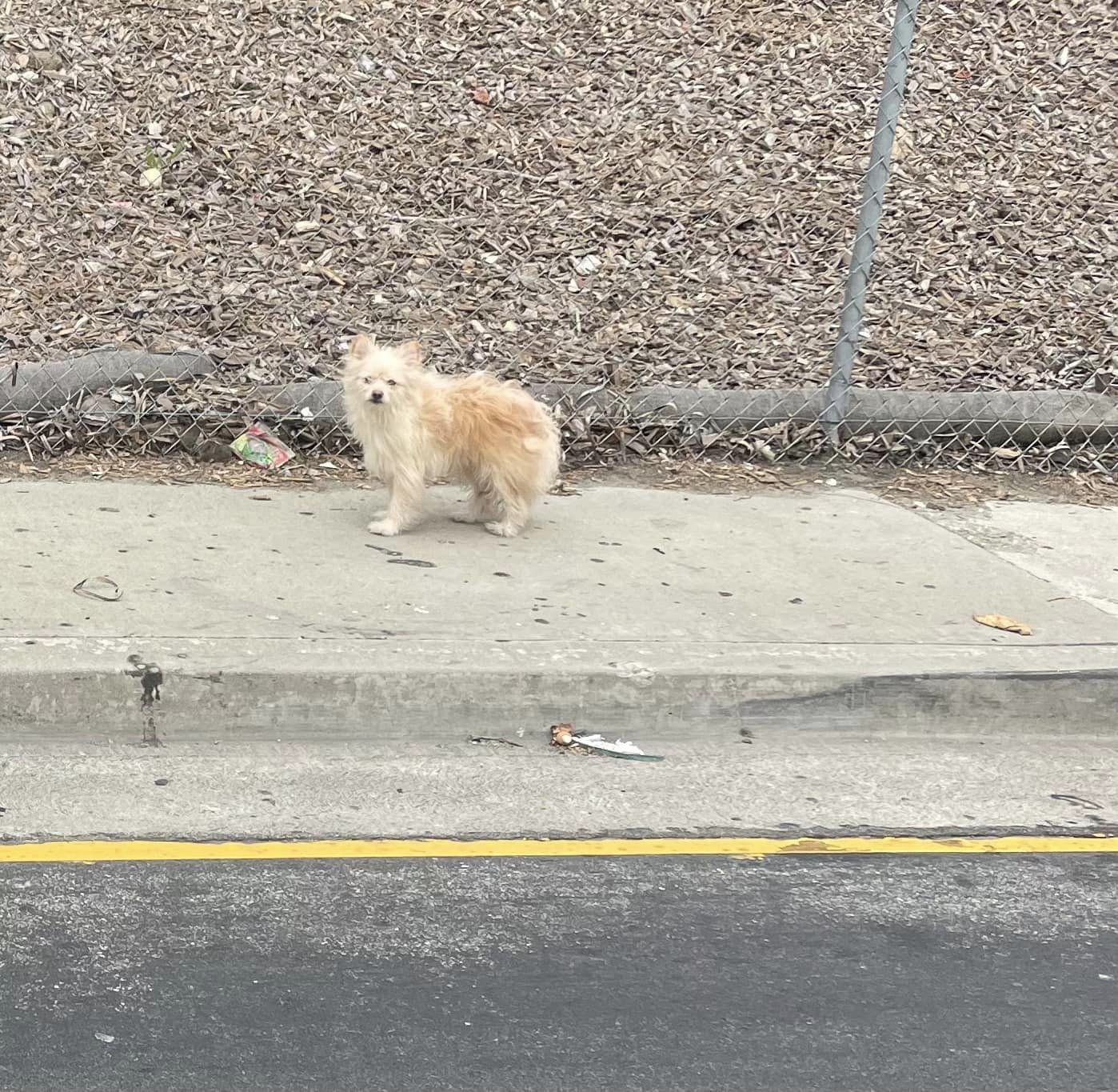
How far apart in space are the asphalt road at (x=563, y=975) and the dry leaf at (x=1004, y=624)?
1.49m

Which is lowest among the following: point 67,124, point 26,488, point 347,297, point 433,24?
point 26,488

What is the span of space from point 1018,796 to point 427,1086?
7.72 ft

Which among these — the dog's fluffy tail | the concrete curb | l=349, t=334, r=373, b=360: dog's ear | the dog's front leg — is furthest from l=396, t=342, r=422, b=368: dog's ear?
the concrete curb

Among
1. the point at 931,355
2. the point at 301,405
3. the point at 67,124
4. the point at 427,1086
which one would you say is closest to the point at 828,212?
the point at 931,355

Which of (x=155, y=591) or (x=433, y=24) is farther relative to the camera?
(x=433, y=24)

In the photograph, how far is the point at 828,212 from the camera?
917cm

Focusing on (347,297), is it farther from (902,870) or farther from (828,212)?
(902,870)

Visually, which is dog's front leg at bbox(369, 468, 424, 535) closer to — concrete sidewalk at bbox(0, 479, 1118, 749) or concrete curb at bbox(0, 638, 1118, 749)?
concrete sidewalk at bbox(0, 479, 1118, 749)

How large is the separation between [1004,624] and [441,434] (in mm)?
2321

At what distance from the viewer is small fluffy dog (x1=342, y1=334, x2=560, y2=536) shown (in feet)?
19.9

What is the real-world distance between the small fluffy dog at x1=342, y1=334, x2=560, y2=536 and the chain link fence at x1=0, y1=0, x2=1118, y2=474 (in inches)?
50.8

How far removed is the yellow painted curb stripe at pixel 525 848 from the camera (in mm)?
4023

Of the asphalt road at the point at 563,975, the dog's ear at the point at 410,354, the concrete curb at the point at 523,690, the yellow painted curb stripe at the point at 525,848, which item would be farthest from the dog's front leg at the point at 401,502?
the asphalt road at the point at 563,975

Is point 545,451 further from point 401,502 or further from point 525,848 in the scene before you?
point 525,848
